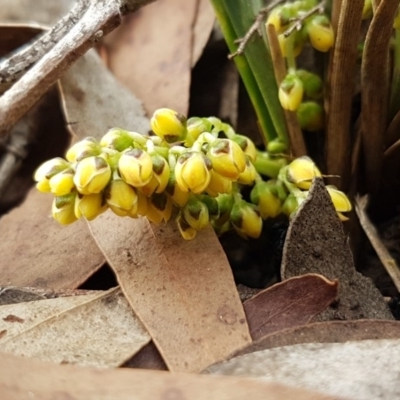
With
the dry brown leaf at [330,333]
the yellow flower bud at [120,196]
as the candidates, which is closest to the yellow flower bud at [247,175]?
the yellow flower bud at [120,196]

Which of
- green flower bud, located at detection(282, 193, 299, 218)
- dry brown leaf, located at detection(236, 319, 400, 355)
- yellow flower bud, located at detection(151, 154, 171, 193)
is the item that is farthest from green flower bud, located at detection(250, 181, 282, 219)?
dry brown leaf, located at detection(236, 319, 400, 355)

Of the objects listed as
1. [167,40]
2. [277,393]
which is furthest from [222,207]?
[167,40]

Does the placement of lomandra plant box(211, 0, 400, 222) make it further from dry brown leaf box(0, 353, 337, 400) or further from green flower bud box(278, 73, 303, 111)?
dry brown leaf box(0, 353, 337, 400)

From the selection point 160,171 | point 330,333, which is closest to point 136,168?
point 160,171

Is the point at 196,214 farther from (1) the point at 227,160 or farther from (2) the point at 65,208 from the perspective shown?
(2) the point at 65,208

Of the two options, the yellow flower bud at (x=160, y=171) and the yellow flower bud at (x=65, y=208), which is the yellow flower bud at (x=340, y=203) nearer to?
the yellow flower bud at (x=160, y=171)

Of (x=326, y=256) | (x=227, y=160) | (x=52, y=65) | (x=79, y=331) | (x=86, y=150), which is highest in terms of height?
(x=52, y=65)

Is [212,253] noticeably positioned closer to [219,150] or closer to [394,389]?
[219,150]
